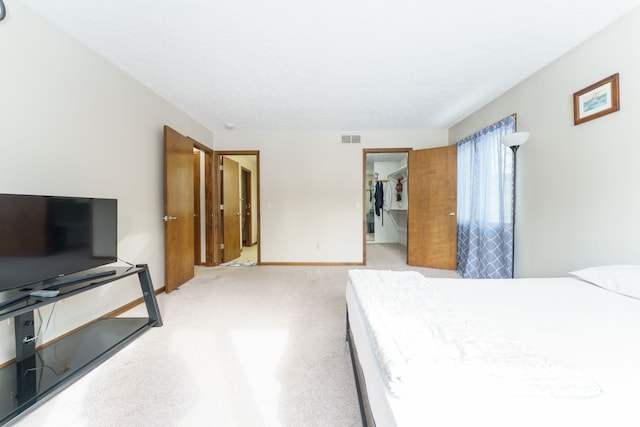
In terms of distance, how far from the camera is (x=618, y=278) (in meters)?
1.39

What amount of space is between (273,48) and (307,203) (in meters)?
2.55

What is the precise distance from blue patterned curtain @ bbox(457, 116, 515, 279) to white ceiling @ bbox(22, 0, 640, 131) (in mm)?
615

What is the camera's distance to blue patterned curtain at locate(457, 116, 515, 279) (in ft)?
9.02

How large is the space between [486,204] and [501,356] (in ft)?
9.48

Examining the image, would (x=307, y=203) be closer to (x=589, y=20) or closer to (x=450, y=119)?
(x=450, y=119)

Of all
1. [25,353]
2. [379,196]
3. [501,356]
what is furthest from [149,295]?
[379,196]

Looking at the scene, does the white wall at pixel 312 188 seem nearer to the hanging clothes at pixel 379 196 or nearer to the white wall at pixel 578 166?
the white wall at pixel 578 166

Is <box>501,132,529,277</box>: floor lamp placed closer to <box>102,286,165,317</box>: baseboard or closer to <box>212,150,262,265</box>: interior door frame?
<box>212,150,262,265</box>: interior door frame

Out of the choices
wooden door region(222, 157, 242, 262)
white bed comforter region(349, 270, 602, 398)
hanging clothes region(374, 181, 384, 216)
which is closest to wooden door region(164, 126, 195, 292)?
wooden door region(222, 157, 242, 262)

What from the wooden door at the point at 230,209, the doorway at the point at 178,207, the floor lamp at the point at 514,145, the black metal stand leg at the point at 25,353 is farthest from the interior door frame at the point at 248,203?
the floor lamp at the point at 514,145

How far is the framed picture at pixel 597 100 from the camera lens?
169 cm

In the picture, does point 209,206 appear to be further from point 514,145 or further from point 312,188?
point 514,145

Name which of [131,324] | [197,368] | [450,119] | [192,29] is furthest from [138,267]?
[450,119]

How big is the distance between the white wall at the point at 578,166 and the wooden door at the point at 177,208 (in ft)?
13.0
